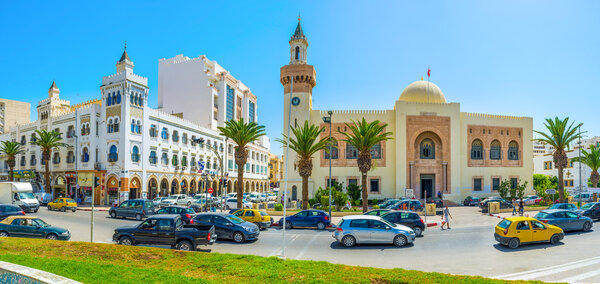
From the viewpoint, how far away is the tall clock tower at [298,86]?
46.0 metres

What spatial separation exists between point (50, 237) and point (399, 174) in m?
35.6

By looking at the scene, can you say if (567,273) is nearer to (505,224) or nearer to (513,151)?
(505,224)

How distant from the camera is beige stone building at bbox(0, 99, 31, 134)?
74.5 m

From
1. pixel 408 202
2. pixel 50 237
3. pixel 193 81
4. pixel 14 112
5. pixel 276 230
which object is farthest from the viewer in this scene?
pixel 14 112

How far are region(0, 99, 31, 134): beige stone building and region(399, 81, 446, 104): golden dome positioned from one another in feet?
224

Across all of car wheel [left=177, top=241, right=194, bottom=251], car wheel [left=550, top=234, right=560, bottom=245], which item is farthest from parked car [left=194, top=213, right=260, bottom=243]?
car wheel [left=550, top=234, right=560, bottom=245]

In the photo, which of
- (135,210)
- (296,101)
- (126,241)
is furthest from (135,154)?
(126,241)

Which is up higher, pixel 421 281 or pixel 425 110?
pixel 425 110

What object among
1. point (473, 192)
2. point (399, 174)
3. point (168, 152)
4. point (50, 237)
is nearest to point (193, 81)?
point (168, 152)

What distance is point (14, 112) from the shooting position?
3022 inches

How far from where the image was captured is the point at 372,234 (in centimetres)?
1739

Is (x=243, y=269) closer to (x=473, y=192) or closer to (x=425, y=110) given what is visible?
(x=425, y=110)

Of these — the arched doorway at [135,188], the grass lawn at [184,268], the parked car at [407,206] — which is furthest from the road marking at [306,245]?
the arched doorway at [135,188]

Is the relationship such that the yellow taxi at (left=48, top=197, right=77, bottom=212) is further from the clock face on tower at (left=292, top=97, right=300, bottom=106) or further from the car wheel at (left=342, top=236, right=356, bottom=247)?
the car wheel at (left=342, top=236, right=356, bottom=247)
